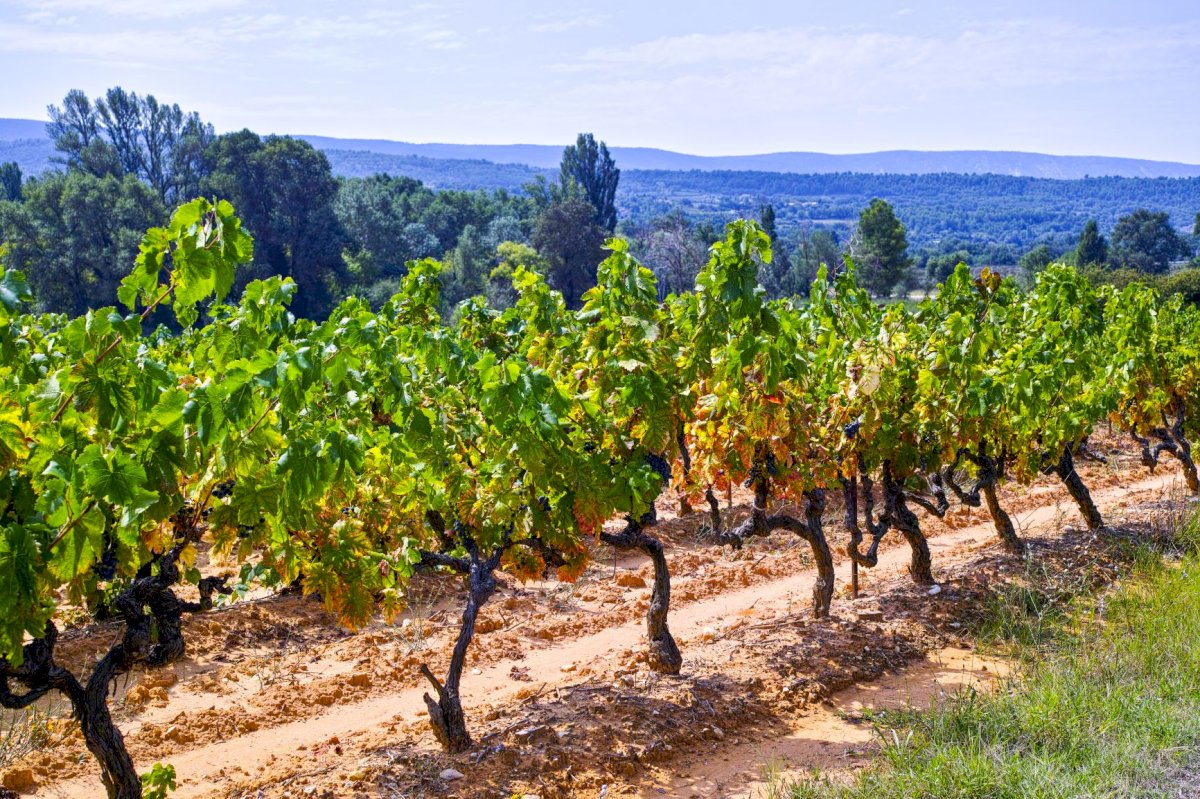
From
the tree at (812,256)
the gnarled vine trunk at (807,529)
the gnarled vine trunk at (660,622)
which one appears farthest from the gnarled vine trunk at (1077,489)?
the tree at (812,256)

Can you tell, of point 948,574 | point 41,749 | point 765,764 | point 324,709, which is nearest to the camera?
point 765,764

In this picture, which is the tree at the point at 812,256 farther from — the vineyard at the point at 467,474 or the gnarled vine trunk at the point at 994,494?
the vineyard at the point at 467,474

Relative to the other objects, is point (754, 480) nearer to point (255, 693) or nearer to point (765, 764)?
point (765, 764)

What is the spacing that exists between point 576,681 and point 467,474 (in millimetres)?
2159

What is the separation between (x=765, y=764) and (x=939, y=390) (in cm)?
340

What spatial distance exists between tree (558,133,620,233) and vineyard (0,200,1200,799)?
64254 mm

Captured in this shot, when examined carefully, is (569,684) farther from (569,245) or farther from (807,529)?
(569,245)

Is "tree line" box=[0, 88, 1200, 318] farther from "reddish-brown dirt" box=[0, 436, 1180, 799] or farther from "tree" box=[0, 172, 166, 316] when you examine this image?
"reddish-brown dirt" box=[0, 436, 1180, 799]

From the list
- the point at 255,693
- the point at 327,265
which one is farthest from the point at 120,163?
the point at 255,693

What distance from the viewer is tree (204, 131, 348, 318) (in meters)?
45.3

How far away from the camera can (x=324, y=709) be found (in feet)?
22.3

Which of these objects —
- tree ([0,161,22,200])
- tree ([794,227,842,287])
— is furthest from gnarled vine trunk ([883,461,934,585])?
tree ([0,161,22,200])

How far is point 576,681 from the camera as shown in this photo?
6953 mm

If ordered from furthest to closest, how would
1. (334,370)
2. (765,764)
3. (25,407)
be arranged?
(765,764) → (25,407) → (334,370)
